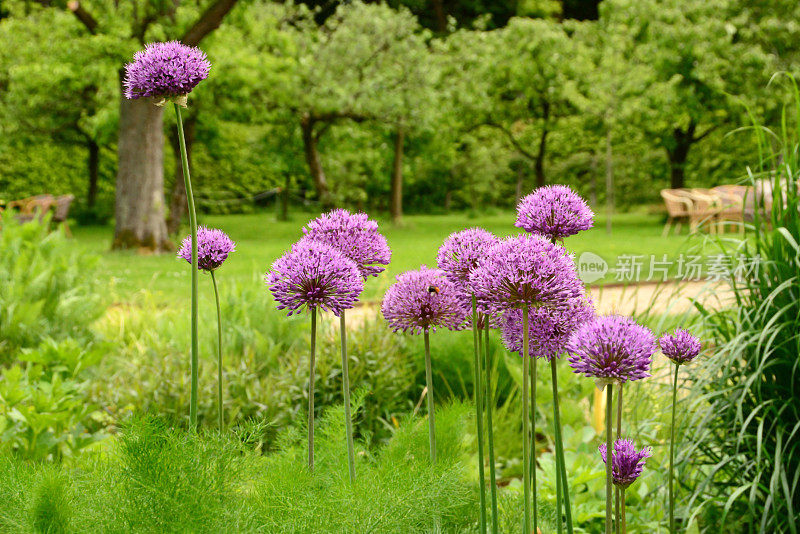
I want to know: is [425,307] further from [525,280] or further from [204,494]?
[204,494]

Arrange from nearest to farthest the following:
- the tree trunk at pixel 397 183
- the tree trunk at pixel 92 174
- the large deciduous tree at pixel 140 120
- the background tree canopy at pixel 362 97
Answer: the large deciduous tree at pixel 140 120, the background tree canopy at pixel 362 97, the tree trunk at pixel 397 183, the tree trunk at pixel 92 174

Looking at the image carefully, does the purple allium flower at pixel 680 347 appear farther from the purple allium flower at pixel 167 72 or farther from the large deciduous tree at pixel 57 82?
the large deciduous tree at pixel 57 82

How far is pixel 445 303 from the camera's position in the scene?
96 centimetres

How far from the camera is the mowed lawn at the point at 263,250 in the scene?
20.3ft

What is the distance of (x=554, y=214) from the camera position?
0.92 metres

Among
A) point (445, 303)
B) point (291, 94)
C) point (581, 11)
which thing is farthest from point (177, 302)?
point (581, 11)

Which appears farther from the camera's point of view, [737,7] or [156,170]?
[737,7]

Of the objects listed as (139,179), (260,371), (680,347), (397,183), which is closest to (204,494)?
(680,347)

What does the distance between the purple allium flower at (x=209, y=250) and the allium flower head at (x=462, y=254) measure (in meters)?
0.29

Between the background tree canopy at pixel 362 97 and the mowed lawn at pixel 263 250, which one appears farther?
the background tree canopy at pixel 362 97

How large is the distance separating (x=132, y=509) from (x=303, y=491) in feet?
0.62

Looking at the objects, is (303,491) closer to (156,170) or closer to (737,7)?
(156,170)

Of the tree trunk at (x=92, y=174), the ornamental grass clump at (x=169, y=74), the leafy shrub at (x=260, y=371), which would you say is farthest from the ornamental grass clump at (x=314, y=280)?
the tree trunk at (x=92, y=174)

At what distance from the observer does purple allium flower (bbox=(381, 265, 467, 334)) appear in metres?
0.96
